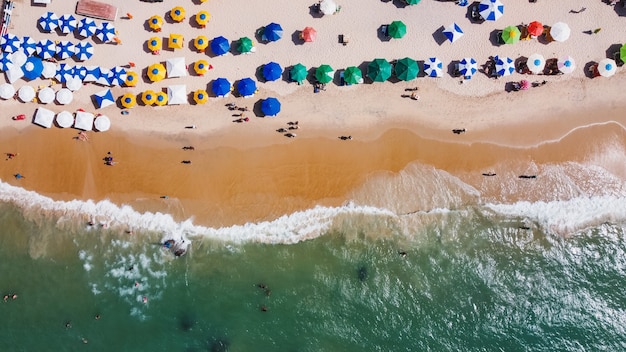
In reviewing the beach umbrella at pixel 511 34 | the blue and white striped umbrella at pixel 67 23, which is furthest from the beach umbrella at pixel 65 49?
the beach umbrella at pixel 511 34

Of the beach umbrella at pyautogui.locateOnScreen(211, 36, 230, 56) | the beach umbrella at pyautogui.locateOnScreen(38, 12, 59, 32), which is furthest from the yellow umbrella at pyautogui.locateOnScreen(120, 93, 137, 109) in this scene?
the beach umbrella at pyautogui.locateOnScreen(38, 12, 59, 32)

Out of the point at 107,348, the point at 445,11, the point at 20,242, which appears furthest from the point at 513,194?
the point at 20,242

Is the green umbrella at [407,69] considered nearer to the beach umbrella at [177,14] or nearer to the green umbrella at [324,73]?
the green umbrella at [324,73]

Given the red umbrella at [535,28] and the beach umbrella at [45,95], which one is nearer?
the red umbrella at [535,28]

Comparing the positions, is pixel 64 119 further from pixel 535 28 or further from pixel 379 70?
pixel 535 28

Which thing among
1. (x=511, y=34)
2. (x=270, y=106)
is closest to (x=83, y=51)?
(x=270, y=106)

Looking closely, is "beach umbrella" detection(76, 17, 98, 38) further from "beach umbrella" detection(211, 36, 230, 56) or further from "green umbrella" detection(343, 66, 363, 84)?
"green umbrella" detection(343, 66, 363, 84)
